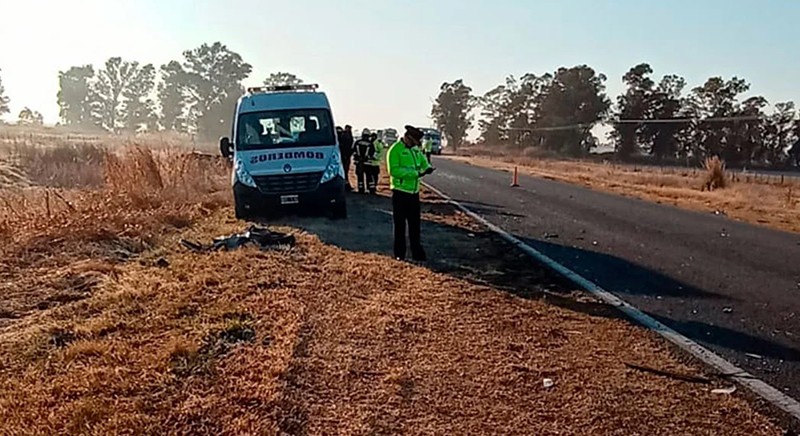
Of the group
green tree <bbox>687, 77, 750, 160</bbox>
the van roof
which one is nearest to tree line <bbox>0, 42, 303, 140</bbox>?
green tree <bbox>687, 77, 750, 160</bbox>

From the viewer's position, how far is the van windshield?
1423cm

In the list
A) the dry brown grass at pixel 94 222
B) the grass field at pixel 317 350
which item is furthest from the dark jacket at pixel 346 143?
the grass field at pixel 317 350

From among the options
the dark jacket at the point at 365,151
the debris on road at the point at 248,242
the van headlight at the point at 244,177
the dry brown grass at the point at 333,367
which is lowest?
the dry brown grass at the point at 333,367

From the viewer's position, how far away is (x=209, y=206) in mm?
16734

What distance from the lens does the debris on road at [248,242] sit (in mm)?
10242

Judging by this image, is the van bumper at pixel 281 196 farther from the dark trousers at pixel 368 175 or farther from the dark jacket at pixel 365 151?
the dark trousers at pixel 368 175

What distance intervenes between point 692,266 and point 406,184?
4.17 m

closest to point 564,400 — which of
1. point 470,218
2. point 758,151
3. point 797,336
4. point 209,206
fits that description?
point 797,336

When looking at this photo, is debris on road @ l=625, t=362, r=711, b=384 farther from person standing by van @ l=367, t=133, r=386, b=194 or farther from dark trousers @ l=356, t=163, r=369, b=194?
dark trousers @ l=356, t=163, r=369, b=194

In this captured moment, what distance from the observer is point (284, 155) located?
13.7 metres

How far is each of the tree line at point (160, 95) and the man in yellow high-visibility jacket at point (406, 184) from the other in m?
95.9

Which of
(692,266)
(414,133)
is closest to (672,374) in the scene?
(692,266)

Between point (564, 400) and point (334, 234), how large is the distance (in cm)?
800

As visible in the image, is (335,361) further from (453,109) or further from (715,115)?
(453,109)
